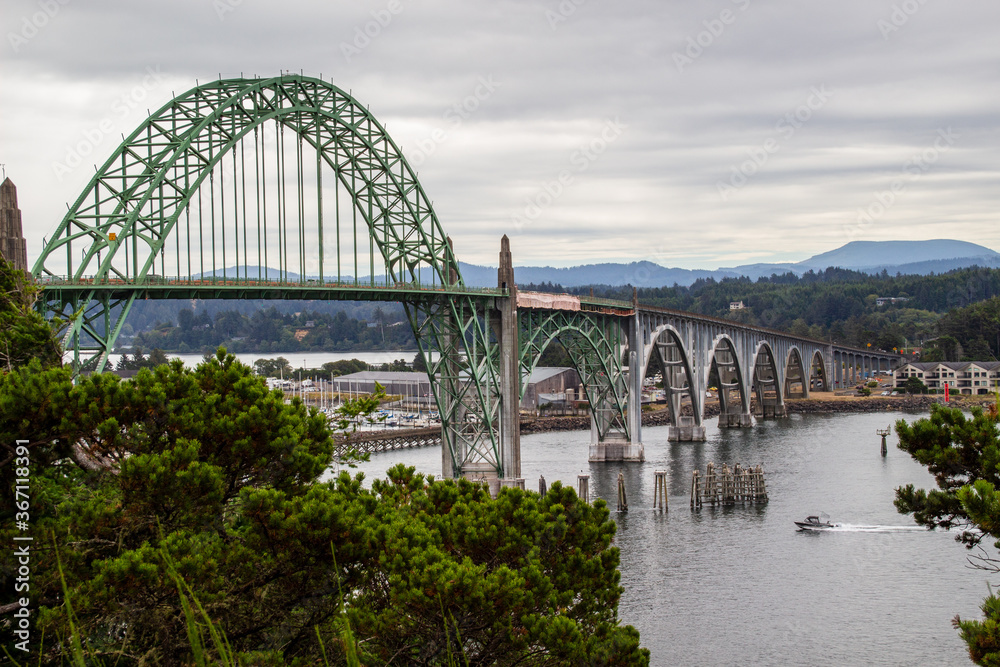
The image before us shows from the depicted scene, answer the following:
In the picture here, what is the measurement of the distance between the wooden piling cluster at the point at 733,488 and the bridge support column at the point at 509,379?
10.5 meters

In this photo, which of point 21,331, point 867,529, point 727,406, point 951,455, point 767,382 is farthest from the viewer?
point 767,382

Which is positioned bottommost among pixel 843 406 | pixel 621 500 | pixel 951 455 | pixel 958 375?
pixel 621 500

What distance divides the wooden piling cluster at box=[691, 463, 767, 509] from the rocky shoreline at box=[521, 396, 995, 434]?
160 ft

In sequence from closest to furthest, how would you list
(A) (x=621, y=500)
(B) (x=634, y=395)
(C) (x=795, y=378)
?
1. (A) (x=621, y=500)
2. (B) (x=634, y=395)
3. (C) (x=795, y=378)

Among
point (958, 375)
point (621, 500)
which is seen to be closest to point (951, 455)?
point (621, 500)

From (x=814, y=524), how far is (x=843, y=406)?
264 ft

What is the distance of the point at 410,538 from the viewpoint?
18.5m

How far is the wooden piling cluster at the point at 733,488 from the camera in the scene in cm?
6105

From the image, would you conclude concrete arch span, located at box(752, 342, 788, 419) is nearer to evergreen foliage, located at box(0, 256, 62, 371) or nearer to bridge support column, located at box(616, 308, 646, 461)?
bridge support column, located at box(616, 308, 646, 461)

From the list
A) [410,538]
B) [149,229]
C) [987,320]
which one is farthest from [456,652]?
[987,320]

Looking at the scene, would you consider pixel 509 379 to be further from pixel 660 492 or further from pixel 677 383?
pixel 677 383

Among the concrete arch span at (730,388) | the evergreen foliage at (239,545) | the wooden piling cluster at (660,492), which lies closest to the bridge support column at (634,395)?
the wooden piling cluster at (660,492)

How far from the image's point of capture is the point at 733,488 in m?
61.5

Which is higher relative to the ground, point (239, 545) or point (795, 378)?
point (239, 545)
